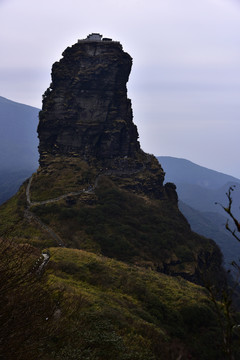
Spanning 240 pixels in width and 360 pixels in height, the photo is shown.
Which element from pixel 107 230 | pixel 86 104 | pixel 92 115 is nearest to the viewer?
pixel 107 230

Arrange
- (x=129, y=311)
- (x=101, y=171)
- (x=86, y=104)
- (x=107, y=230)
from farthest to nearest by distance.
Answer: (x=86, y=104) → (x=101, y=171) → (x=107, y=230) → (x=129, y=311)

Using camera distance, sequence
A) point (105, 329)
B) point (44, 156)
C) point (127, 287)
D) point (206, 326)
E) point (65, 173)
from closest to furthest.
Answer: point (105, 329) → point (206, 326) → point (127, 287) → point (65, 173) → point (44, 156)

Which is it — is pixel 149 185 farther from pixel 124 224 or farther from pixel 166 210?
pixel 124 224

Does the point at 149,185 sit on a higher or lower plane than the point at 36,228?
higher

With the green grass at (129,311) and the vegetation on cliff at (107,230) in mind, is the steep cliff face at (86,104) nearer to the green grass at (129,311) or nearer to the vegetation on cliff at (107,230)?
the vegetation on cliff at (107,230)

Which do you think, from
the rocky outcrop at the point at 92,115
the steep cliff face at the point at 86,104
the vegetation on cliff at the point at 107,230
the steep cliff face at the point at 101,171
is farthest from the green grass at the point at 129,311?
the steep cliff face at the point at 86,104

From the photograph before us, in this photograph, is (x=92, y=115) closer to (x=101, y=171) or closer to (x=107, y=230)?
(x=101, y=171)

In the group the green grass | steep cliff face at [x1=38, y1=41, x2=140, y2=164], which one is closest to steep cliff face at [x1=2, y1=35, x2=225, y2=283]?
steep cliff face at [x1=38, y1=41, x2=140, y2=164]

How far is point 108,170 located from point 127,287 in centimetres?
5149

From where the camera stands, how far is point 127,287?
31688 mm

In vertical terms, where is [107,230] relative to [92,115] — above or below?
below

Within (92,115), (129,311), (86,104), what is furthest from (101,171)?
(129,311)

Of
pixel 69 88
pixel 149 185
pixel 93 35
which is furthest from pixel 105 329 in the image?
pixel 93 35

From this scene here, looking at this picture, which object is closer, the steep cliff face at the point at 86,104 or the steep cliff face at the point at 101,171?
the steep cliff face at the point at 101,171
